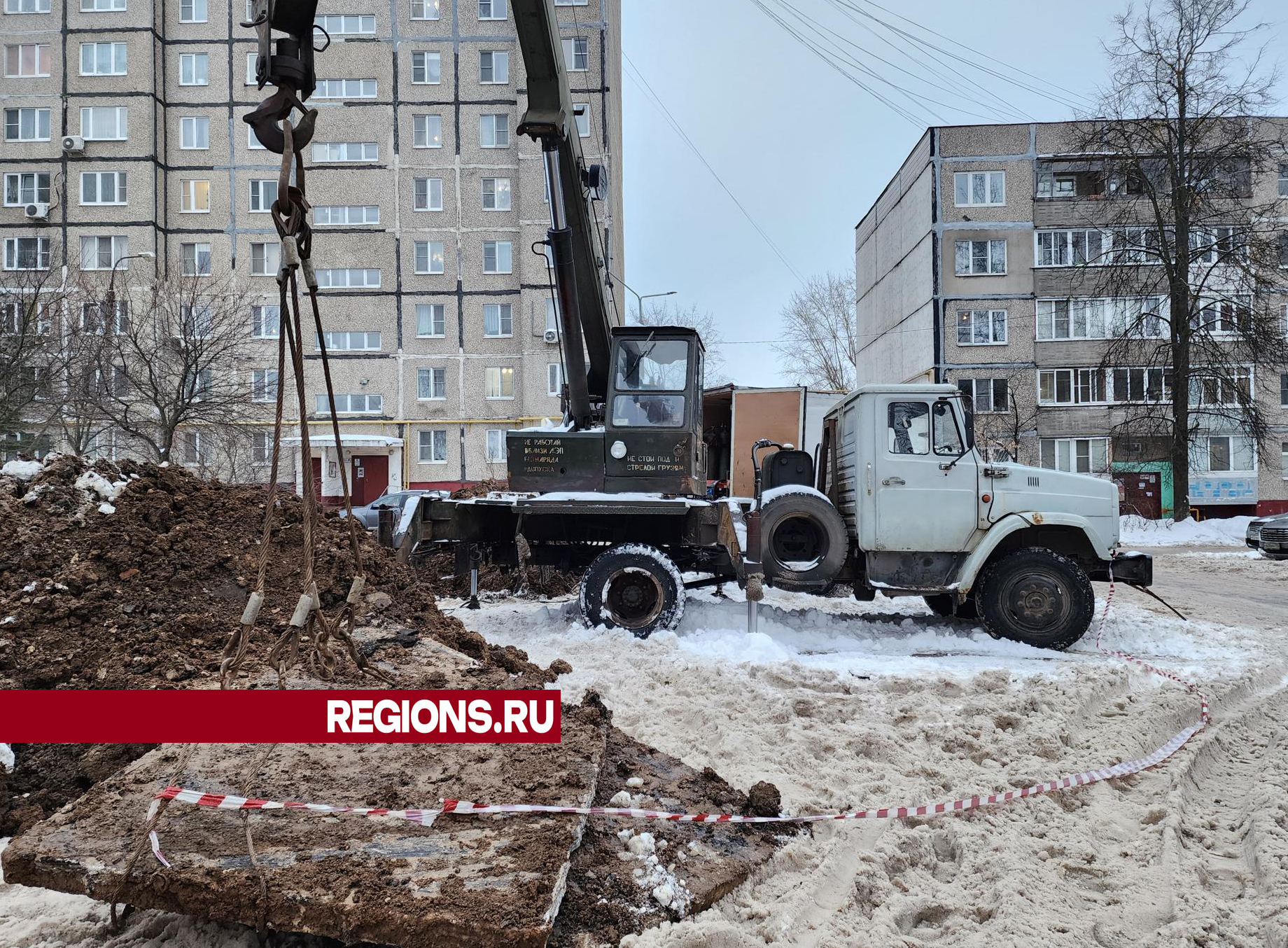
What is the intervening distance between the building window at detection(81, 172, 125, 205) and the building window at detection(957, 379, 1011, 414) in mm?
35603

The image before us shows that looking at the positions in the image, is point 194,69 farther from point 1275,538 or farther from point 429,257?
point 1275,538

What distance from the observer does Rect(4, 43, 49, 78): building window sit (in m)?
35.2

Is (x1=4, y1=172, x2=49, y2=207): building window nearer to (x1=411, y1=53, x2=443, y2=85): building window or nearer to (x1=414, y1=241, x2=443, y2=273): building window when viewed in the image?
(x1=414, y1=241, x2=443, y2=273): building window

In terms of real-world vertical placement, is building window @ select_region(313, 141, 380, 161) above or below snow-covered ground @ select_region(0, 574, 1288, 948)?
above

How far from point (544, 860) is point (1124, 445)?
30.9 m

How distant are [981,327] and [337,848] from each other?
36.0 m

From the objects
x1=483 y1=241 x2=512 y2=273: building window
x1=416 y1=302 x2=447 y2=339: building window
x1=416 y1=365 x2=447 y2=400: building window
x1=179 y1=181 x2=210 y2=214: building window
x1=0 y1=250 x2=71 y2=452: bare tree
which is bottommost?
x1=0 y1=250 x2=71 y2=452: bare tree

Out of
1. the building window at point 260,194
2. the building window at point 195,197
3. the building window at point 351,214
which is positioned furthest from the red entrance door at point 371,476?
the building window at point 195,197

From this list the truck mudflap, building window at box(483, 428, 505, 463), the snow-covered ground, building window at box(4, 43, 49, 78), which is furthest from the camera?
building window at box(4, 43, 49, 78)

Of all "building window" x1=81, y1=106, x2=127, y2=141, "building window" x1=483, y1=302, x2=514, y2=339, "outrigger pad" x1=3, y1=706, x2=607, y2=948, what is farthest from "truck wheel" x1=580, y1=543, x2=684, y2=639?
"building window" x1=81, y1=106, x2=127, y2=141

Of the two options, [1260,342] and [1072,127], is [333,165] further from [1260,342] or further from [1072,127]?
[1260,342]

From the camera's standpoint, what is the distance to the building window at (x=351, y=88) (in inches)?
1396

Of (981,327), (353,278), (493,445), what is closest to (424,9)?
(353,278)

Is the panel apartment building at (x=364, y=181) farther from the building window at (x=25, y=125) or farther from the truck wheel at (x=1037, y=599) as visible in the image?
the truck wheel at (x=1037, y=599)
